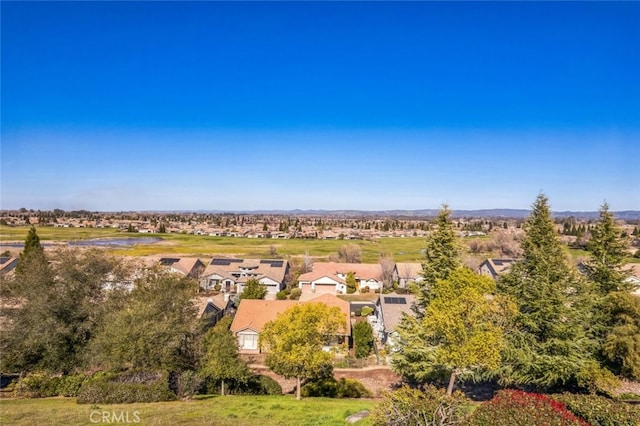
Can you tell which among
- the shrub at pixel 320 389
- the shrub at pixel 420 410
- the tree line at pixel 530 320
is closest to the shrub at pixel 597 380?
the tree line at pixel 530 320

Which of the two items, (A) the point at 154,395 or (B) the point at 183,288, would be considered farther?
(B) the point at 183,288

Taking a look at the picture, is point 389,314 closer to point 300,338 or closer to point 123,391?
point 300,338

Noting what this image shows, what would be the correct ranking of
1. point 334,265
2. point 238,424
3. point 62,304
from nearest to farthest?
point 238,424
point 62,304
point 334,265

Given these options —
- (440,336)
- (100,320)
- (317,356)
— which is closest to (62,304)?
(100,320)

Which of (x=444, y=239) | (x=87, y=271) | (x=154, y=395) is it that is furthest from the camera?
(x=87, y=271)

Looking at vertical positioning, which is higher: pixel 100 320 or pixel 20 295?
pixel 20 295

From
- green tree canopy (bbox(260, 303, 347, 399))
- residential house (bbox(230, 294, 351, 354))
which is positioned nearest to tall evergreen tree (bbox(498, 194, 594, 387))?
green tree canopy (bbox(260, 303, 347, 399))

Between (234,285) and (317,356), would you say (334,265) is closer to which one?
(234,285)

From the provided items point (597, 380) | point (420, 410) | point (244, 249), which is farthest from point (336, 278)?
point (244, 249)
